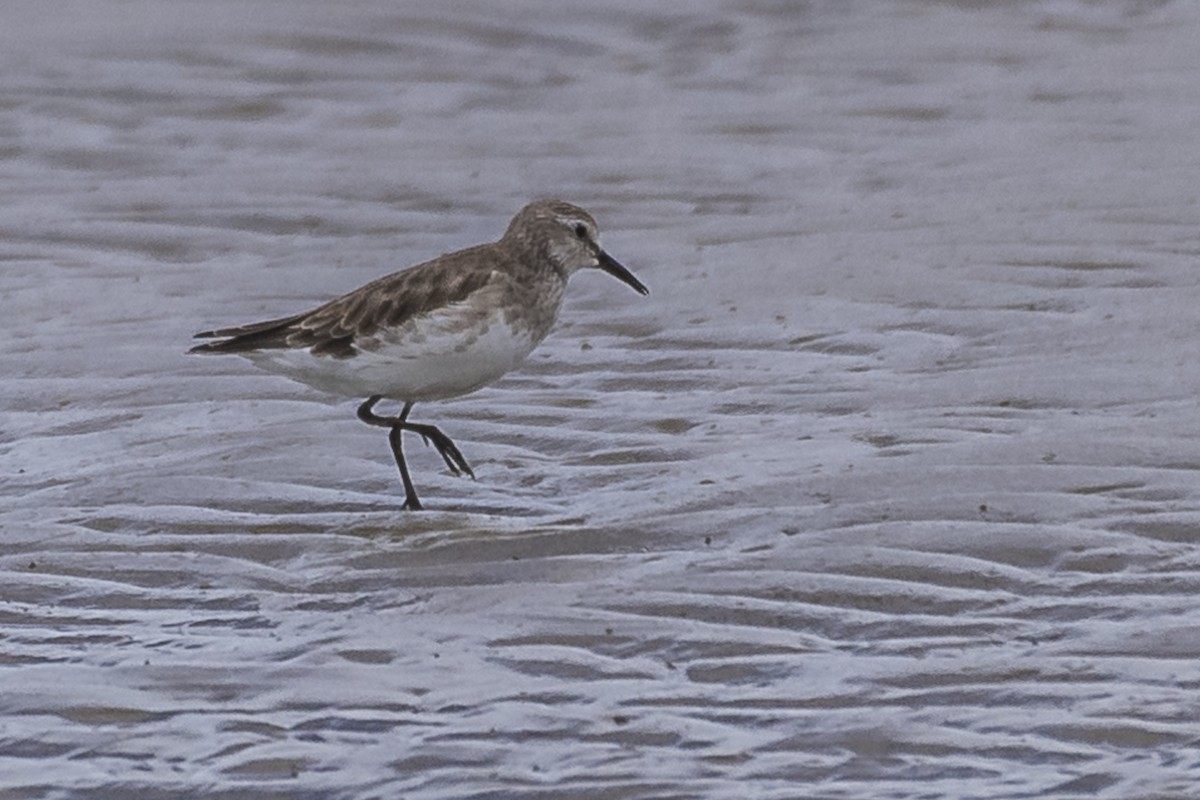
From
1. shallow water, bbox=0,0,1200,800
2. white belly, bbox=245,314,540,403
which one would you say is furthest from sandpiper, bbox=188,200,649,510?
shallow water, bbox=0,0,1200,800

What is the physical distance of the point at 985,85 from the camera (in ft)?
41.1

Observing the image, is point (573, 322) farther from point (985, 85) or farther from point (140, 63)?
point (140, 63)

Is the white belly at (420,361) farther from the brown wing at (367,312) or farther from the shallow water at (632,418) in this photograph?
the shallow water at (632,418)

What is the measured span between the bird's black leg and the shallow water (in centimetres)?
10

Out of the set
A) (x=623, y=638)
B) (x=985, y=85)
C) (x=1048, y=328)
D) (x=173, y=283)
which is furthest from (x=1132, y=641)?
(x=985, y=85)

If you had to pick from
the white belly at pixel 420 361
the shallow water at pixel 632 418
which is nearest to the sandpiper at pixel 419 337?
the white belly at pixel 420 361

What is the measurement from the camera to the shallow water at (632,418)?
557 centimetres

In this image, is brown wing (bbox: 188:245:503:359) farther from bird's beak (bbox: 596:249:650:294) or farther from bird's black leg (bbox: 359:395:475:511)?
bird's beak (bbox: 596:249:650:294)

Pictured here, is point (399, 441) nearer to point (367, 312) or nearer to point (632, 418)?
point (367, 312)

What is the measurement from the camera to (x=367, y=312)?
7773mm

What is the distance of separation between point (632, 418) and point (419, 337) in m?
0.93

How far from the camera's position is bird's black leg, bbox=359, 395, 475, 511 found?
298 inches

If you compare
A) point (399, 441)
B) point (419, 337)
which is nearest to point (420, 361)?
point (419, 337)

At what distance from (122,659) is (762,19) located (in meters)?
8.64
